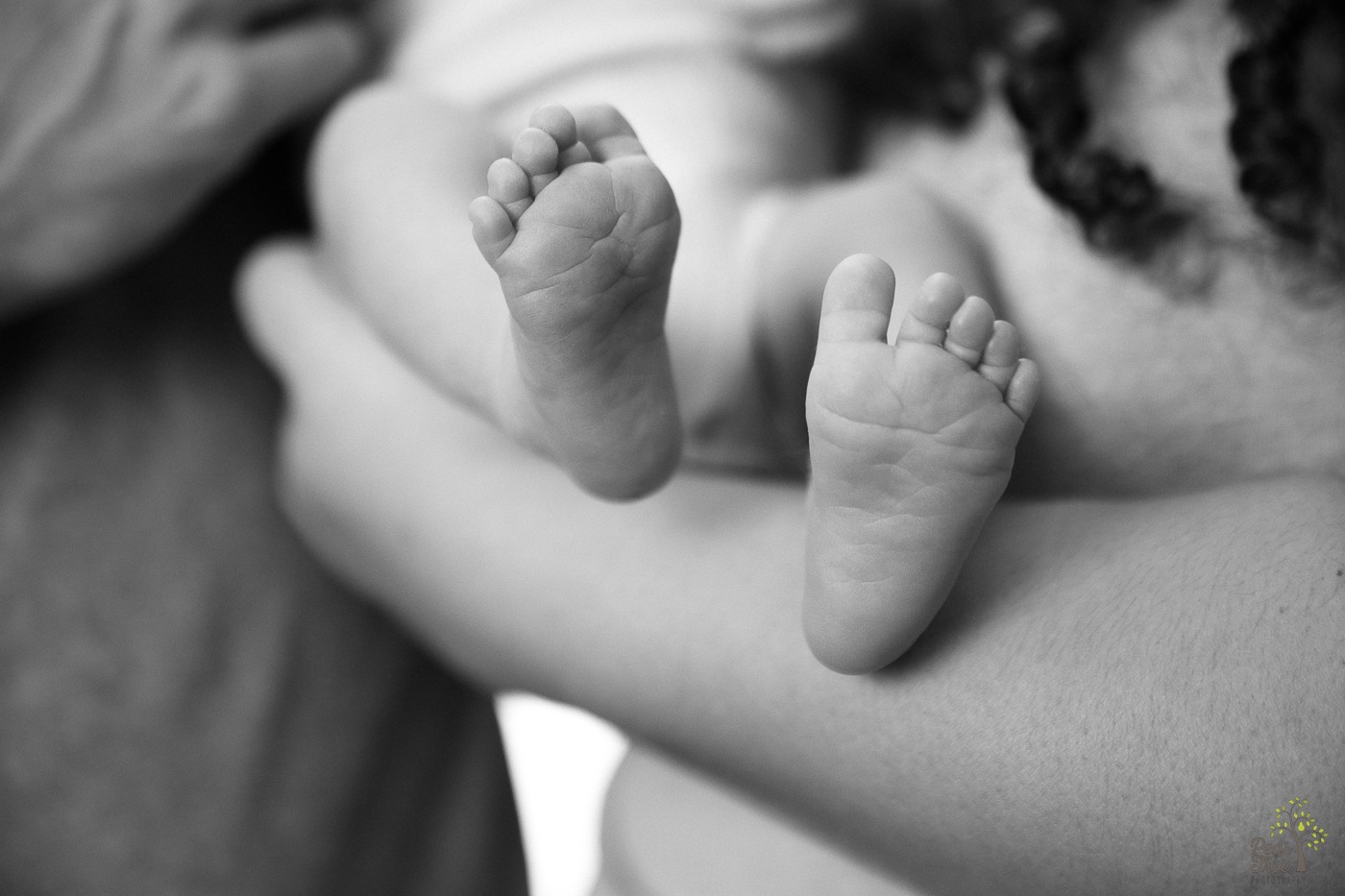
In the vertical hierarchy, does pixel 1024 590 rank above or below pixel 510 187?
below

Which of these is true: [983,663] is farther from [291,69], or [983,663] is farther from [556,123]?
[291,69]

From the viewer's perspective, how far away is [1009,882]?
44cm

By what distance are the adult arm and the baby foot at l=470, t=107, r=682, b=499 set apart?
3.5 inches

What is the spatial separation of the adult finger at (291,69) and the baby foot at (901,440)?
1.75 feet

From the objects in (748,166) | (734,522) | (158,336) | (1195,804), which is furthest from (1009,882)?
(158,336)

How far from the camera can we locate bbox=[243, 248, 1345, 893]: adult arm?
0.40 meters

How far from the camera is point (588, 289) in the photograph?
0.43m

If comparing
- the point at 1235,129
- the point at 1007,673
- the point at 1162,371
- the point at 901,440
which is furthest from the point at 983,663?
the point at 1235,129

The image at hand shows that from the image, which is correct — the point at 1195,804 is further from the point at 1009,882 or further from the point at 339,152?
the point at 339,152

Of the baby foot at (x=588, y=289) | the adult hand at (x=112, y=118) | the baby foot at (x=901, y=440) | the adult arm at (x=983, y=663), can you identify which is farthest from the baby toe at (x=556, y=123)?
the adult hand at (x=112, y=118)

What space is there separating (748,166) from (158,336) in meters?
0.49

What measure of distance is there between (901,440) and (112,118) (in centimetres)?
61

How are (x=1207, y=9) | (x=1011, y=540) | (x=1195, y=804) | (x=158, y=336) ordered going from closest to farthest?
1. (x=1195, y=804)
2. (x=1011, y=540)
3. (x=1207, y=9)
4. (x=158, y=336)

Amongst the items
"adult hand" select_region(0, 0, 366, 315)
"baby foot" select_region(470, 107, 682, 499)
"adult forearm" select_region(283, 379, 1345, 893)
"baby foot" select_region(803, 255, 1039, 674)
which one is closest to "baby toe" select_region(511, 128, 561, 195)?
"baby foot" select_region(470, 107, 682, 499)
